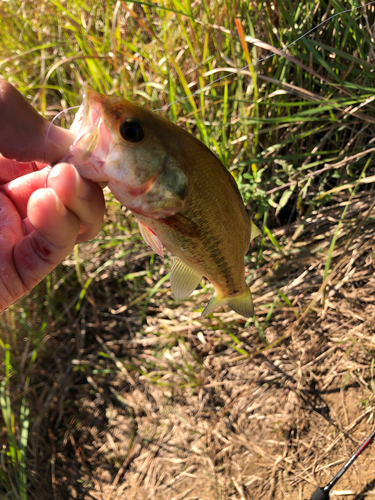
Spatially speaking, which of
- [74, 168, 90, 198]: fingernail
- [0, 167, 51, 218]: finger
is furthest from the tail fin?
[0, 167, 51, 218]: finger

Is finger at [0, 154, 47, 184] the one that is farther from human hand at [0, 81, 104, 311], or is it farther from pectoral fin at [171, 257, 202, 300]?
pectoral fin at [171, 257, 202, 300]

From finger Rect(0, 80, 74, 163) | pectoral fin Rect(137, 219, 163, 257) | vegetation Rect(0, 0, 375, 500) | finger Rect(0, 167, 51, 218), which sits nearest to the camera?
finger Rect(0, 80, 74, 163)

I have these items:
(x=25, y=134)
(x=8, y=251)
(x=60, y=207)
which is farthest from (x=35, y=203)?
(x=8, y=251)

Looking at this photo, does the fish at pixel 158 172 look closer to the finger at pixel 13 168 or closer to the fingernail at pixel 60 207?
the fingernail at pixel 60 207

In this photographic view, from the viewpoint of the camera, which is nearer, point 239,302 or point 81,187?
point 81,187

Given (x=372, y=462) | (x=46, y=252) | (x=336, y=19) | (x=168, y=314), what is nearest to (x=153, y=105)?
(x=336, y=19)

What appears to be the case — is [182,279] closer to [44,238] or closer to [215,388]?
[44,238]

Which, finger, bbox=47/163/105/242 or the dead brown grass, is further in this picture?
the dead brown grass
